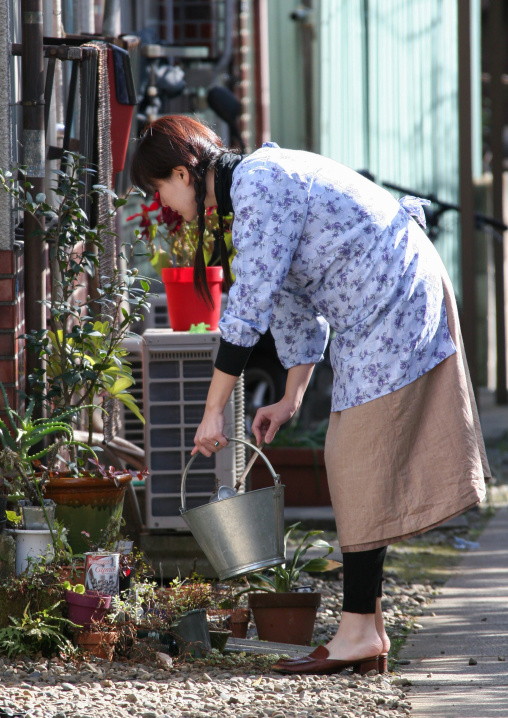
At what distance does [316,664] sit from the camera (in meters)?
3.23

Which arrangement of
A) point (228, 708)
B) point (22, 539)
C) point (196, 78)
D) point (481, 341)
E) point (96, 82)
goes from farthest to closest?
point (481, 341) < point (196, 78) < point (96, 82) < point (22, 539) < point (228, 708)

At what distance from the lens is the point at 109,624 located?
3248 mm

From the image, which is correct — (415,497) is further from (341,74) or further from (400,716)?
(341,74)

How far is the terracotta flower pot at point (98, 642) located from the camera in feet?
10.5

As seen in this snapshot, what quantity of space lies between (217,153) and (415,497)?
3.85 feet

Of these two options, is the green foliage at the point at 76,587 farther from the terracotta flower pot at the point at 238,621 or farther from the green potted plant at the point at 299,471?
the green potted plant at the point at 299,471

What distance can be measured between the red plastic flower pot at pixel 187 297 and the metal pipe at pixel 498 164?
5774 millimetres

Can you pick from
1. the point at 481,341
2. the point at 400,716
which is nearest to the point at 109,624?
the point at 400,716

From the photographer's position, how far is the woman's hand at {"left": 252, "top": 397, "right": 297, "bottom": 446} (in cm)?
335

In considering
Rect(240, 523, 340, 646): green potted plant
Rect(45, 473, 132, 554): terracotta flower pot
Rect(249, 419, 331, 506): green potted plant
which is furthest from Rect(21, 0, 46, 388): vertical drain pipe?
Rect(249, 419, 331, 506): green potted plant

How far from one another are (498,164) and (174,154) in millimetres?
7502

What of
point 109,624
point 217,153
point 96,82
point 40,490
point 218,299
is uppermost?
point 96,82

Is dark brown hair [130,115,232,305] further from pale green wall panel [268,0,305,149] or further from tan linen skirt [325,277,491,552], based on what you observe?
pale green wall panel [268,0,305,149]

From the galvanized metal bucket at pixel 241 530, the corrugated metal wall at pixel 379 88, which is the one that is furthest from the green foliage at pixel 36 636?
the corrugated metal wall at pixel 379 88
